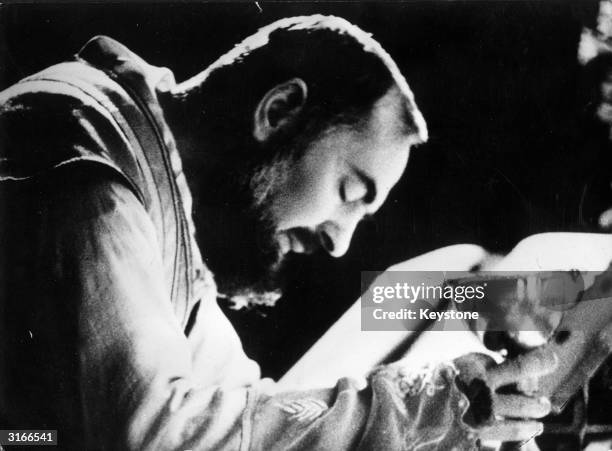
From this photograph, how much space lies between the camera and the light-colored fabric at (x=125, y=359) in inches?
71.7

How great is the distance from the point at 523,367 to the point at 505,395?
96mm

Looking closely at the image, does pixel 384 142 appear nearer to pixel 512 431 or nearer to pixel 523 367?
pixel 523 367

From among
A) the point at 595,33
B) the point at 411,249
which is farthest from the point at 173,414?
the point at 595,33

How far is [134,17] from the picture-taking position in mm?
1965

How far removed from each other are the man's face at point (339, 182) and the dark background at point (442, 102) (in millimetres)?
48

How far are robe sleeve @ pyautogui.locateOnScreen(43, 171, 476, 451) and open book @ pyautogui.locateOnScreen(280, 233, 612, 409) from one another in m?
0.05

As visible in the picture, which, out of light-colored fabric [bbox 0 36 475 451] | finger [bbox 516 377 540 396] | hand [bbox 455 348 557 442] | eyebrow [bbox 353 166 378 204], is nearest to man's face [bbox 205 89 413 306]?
eyebrow [bbox 353 166 378 204]

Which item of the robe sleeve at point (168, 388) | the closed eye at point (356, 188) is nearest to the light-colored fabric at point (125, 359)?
the robe sleeve at point (168, 388)

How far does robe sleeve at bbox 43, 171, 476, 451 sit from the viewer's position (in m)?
1.82

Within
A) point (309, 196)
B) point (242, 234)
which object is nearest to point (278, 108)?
point (309, 196)

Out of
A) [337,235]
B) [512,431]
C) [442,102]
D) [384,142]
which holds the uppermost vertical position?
[442,102]

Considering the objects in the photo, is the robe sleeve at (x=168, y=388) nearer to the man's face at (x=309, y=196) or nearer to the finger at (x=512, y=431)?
the finger at (x=512, y=431)

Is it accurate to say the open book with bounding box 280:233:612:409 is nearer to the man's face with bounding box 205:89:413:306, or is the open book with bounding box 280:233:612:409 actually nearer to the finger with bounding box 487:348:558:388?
the finger with bounding box 487:348:558:388

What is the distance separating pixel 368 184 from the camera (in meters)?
1.94
